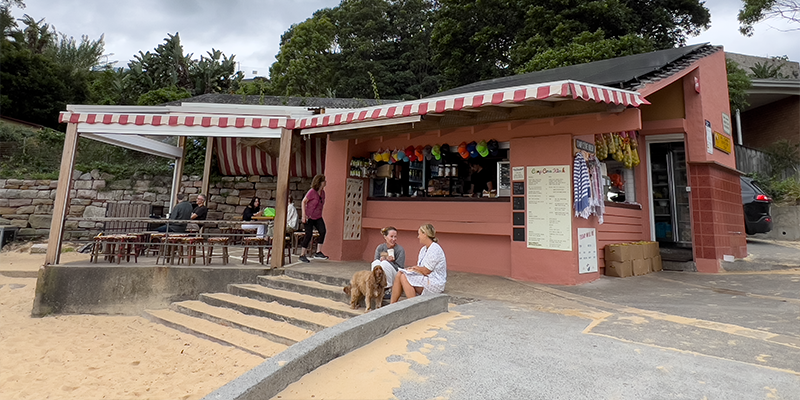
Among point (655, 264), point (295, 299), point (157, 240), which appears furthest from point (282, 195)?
point (655, 264)

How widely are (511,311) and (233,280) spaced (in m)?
4.52

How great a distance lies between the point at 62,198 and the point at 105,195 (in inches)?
235

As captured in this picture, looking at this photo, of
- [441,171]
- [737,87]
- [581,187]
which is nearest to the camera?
[581,187]

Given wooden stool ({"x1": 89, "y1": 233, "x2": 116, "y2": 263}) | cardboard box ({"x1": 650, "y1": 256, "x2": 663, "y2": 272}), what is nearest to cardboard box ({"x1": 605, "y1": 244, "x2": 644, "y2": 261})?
cardboard box ({"x1": 650, "y1": 256, "x2": 663, "y2": 272})

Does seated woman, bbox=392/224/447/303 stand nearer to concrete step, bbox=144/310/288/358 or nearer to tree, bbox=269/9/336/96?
concrete step, bbox=144/310/288/358

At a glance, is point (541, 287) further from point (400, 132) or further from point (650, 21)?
point (650, 21)

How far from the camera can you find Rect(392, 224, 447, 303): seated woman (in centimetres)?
476

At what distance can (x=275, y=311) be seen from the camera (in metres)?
5.33

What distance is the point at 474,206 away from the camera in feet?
23.2

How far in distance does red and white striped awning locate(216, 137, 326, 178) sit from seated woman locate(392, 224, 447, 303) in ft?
24.1

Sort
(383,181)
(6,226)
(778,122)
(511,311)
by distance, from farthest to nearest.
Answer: (778,122), (6,226), (383,181), (511,311)

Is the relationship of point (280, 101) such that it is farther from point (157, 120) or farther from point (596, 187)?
point (596, 187)

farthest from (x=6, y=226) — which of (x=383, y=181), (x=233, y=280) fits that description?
(x=383, y=181)

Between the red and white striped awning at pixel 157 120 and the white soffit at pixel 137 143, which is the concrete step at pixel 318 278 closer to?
the red and white striped awning at pixel 157 120
